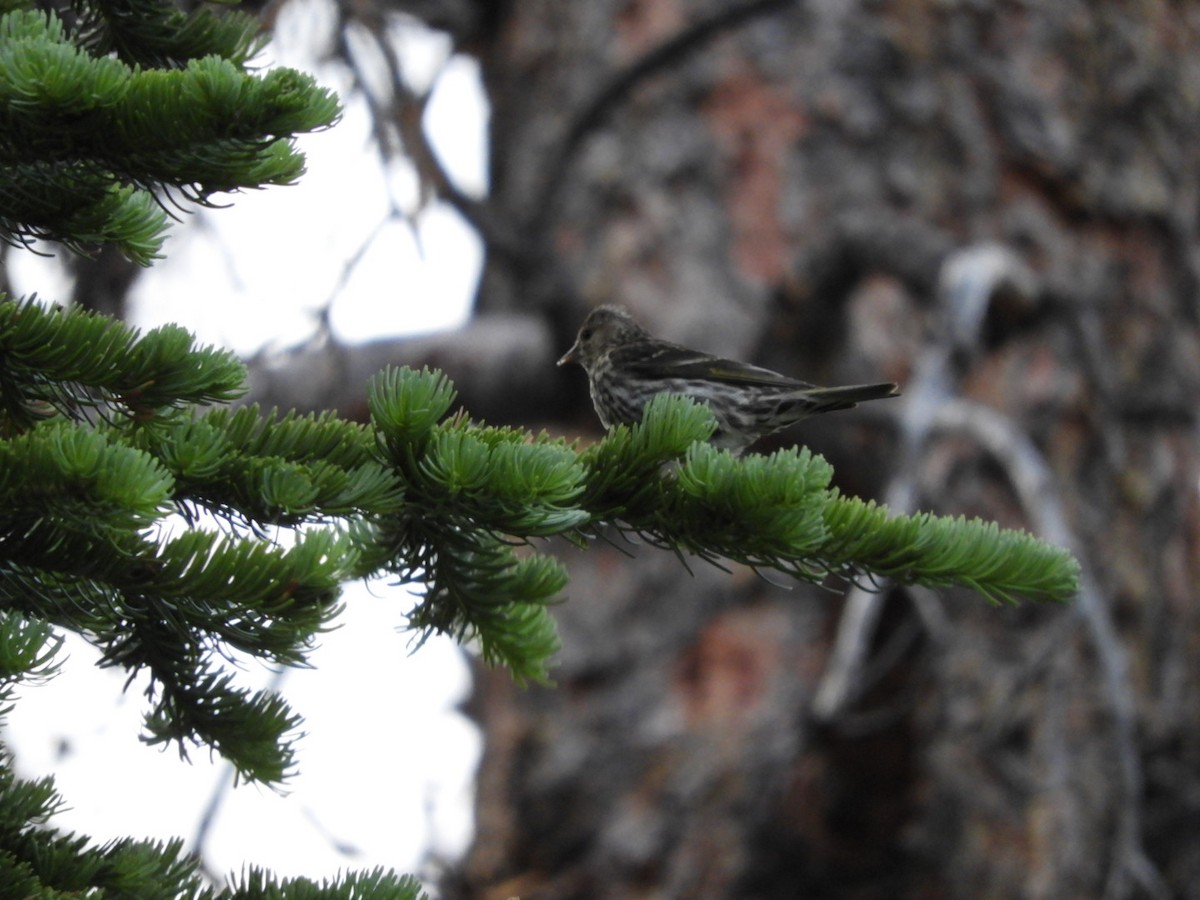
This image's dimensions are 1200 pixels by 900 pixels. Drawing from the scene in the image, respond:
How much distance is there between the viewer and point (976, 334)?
17.1ft

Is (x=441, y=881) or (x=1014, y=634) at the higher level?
(x=1014, y=634)

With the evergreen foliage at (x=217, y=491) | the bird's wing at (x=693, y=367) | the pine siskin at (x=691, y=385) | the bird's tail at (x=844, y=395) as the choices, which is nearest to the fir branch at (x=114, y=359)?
the evergreen foliage at (x=217, y=491)

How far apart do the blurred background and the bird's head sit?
9.9 inches

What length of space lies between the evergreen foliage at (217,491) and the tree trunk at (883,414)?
104 inches

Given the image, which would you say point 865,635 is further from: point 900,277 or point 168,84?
point 168,84

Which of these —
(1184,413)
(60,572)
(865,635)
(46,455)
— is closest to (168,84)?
(46,455)

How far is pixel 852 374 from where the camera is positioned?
509 centimetres

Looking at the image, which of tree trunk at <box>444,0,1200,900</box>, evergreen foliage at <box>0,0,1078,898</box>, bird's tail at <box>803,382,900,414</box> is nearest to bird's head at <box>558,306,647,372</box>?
tree trunk at <box>444,0,1200,900</box>

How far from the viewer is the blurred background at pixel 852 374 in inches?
183

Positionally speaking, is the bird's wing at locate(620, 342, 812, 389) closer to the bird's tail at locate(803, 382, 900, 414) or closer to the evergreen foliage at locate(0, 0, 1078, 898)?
the bird's tail at locate(803, 382, 900, 414)

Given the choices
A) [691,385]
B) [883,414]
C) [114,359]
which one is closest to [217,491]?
[114,359]

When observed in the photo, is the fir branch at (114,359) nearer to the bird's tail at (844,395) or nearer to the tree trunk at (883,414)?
the bird's tail at (844,395)

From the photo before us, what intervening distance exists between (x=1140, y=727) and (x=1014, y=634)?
0.60 meters

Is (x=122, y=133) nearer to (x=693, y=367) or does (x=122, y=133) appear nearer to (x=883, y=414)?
(x=693, y=367)
